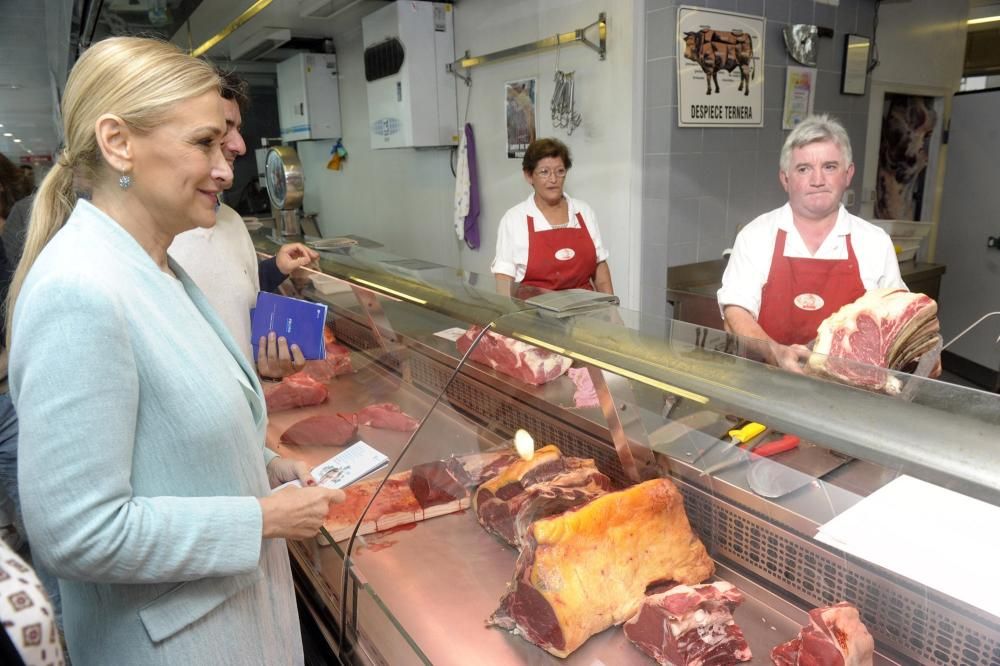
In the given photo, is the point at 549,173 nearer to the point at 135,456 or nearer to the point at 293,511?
the point at 293,511

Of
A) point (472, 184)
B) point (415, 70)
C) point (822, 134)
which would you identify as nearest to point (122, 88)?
point (822, 134)

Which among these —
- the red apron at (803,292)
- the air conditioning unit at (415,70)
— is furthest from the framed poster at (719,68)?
the air conditioning unit at (415,70)

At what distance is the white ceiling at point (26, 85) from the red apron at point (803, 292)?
8.63 meters

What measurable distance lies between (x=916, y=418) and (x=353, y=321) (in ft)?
7.61

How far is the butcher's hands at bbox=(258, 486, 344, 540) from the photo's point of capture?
1139mm

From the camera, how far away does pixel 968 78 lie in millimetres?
9375

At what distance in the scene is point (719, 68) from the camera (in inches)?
171

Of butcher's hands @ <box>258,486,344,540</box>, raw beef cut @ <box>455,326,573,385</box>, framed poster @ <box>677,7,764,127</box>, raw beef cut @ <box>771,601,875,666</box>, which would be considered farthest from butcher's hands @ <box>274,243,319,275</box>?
framed poster @ <box>677,7,764,127</box>

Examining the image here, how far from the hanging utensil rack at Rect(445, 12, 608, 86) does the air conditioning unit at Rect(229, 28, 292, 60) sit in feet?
6.35

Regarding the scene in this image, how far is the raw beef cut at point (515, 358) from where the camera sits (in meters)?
1.80

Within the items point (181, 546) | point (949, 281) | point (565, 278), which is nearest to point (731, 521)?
point (181, 546)

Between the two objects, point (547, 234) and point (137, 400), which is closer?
point (137, 400)

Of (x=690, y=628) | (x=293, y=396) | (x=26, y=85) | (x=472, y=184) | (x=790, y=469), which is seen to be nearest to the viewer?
(x=690, y=628)

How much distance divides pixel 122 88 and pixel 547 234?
2908 mm
